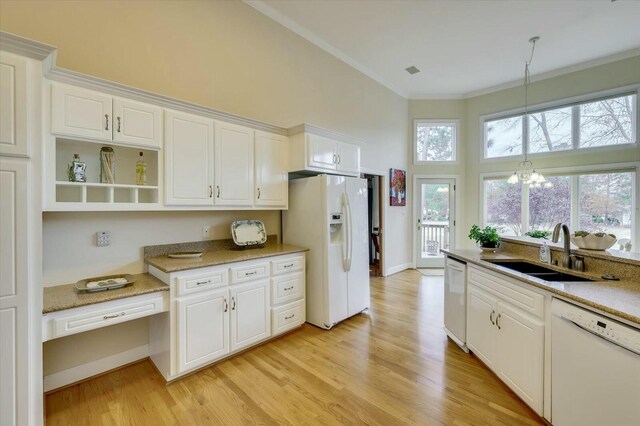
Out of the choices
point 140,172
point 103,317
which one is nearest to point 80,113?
point 140,172

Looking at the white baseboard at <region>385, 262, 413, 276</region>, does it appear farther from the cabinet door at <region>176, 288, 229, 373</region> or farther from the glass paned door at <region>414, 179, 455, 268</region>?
the cabinet door at <region>176, 288, 229, 373</region>

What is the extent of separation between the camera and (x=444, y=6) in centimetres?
349

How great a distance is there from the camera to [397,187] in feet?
19.2

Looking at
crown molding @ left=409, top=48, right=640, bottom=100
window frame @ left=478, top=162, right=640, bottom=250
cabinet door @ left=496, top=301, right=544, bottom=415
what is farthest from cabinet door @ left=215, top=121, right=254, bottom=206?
window frame @ left=478, top=162, right=640, bottom=250

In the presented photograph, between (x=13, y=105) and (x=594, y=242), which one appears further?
(x=594, y=242)

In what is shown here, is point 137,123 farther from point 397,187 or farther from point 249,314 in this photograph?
point 397,187

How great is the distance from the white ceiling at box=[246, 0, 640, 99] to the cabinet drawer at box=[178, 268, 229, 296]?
319cm

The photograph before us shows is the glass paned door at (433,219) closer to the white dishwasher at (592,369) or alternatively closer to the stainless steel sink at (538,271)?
the stainless steel sink at (538,271)

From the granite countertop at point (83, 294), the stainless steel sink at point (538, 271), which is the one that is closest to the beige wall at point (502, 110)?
the stainless steel sink at point (538, 271)

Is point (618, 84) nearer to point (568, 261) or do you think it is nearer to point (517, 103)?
point (517, 103)

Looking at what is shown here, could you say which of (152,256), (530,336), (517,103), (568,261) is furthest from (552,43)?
(152,256)

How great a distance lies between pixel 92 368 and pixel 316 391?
1846mm

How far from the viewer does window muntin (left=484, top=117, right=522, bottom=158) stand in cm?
559

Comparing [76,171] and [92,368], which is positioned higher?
[76,171]
